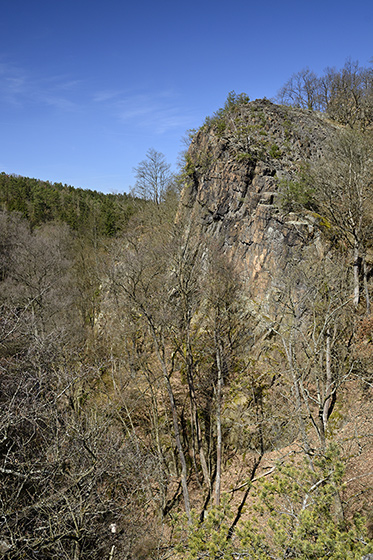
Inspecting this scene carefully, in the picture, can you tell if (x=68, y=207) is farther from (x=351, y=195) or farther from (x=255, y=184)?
(x=351, y=195)

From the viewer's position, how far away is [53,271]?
2733 cm

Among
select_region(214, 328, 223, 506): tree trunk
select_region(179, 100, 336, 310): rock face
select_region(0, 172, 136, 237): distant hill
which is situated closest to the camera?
select_region(214, 328, 223, 506): tree trunk

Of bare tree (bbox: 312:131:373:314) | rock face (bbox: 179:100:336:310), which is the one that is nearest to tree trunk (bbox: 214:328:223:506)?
rock face (bbox: 179:100:336:310)

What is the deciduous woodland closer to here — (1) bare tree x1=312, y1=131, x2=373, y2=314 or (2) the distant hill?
(1) bare tree x1=312, y1=131, x2=373, y2=314

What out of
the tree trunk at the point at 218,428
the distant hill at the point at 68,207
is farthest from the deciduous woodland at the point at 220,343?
the distant hill at the point at 68,207

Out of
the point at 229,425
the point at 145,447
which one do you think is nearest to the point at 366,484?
the point at 229,425

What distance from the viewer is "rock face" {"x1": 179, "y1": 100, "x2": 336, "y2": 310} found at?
1955 cm

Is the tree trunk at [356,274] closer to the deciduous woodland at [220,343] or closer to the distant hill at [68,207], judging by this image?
the deciduous woodland at [220,343]

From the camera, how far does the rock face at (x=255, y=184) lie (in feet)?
64.1

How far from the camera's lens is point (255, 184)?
70.9 feet

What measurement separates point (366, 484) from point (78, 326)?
20281mm

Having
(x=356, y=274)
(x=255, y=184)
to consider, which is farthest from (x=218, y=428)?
(x=255, y=184)

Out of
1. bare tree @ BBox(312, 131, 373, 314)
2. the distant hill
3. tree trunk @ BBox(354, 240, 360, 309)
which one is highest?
the distant hill

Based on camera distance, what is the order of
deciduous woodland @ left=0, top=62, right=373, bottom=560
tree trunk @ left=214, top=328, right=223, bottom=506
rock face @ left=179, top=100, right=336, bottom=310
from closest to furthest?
1. deciduous woodland @ left=0, top=62, right=373, bottom=560
2. tree trunk @ left=214, top=328, right=223, bottom=506
3. rock face @ left=179, top=100, right=336, bottom=310
